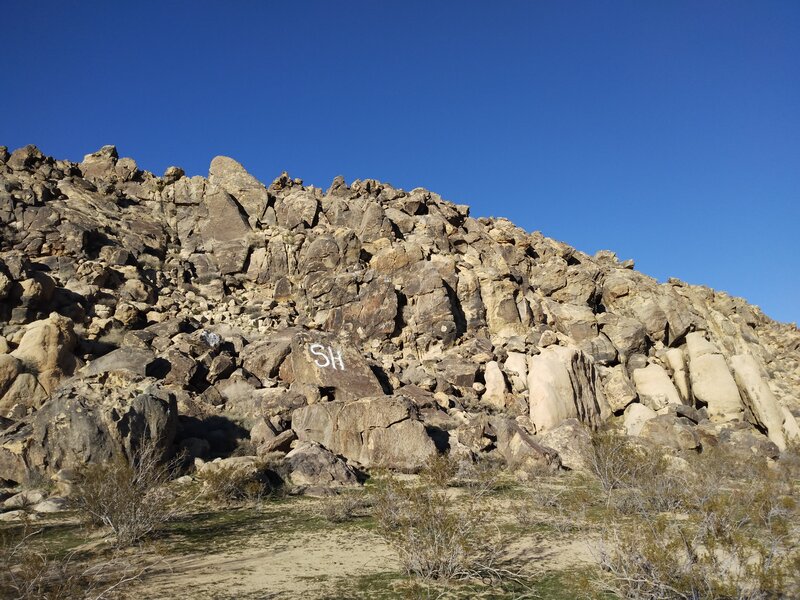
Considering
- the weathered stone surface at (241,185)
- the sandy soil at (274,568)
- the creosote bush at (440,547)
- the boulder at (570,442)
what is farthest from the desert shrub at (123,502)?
the weathered stone surface at (241,185)

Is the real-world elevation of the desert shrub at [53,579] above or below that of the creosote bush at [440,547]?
above

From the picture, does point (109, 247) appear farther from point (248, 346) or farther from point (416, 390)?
point (416, 390)

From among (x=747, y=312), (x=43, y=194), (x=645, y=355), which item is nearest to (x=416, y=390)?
(x=645, y=355)

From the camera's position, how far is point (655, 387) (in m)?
25.6

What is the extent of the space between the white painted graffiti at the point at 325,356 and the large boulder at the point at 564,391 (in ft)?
27.6

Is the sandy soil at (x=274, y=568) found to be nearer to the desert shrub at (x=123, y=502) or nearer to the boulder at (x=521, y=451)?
the desert shrub at (x=123, y=502)

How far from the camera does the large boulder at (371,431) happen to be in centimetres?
1588

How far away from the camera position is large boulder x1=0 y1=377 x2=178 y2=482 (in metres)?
13.0

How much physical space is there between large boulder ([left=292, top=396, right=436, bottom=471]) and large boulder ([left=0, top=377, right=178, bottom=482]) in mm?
4637

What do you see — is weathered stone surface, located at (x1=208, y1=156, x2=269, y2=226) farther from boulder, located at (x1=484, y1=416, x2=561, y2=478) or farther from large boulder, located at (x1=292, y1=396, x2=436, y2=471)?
boulder, located at (x1=484, y1=416, x2=561, y2=478)

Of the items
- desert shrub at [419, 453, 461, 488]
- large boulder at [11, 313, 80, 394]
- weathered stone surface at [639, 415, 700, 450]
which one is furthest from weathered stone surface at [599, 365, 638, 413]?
large boulder at [11, 313, 80, 394]

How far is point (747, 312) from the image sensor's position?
1533 inches

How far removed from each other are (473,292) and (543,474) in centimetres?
1636

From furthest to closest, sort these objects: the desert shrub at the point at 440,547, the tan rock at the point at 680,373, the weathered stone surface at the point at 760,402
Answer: the tan rock at the point at 680,373 → the weathered stone surface at the point at 760,402 → the desert shrub at the point at 440,547
